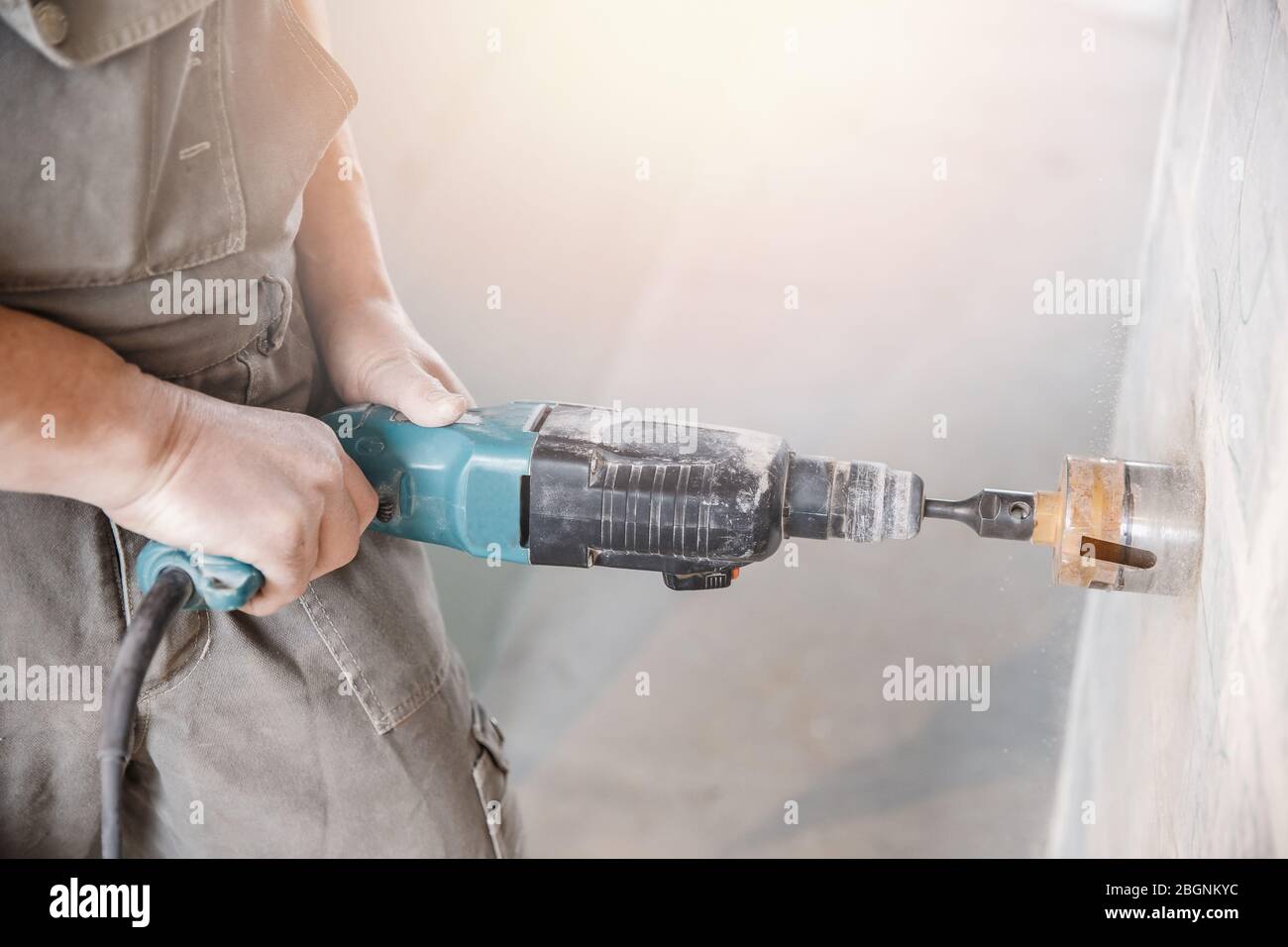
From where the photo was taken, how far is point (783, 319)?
5.24 ft

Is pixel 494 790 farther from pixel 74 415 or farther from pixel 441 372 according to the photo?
pixel 74 415

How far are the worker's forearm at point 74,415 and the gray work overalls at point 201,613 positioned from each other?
0.02 meters

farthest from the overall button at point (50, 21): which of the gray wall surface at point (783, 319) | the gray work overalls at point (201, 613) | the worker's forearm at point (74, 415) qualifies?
the gray wall surface at point (783, 319)

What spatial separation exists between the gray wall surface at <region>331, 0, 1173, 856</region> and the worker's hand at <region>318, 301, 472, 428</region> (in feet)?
2.23

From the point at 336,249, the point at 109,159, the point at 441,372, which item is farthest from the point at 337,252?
the point at 109,159

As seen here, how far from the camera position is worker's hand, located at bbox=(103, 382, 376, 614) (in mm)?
691

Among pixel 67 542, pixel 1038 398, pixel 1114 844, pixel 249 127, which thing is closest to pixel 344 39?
pixel 249 127

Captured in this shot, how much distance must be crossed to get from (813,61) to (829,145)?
0.37 feet

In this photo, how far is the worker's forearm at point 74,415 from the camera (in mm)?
634

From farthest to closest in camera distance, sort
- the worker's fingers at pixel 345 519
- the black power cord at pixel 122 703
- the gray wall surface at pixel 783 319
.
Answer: the gray wall surface at pixel 783 319 < the worker's fingers at pixel 345 519 < the black power cord at pixel 122 703

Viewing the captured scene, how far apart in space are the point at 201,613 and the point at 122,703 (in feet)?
0.55

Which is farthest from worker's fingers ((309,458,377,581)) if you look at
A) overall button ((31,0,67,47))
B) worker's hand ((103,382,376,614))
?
overall button ((31,0,67,47))

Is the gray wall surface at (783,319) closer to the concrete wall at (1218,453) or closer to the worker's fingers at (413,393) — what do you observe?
the concrete wall at (1218,453)
